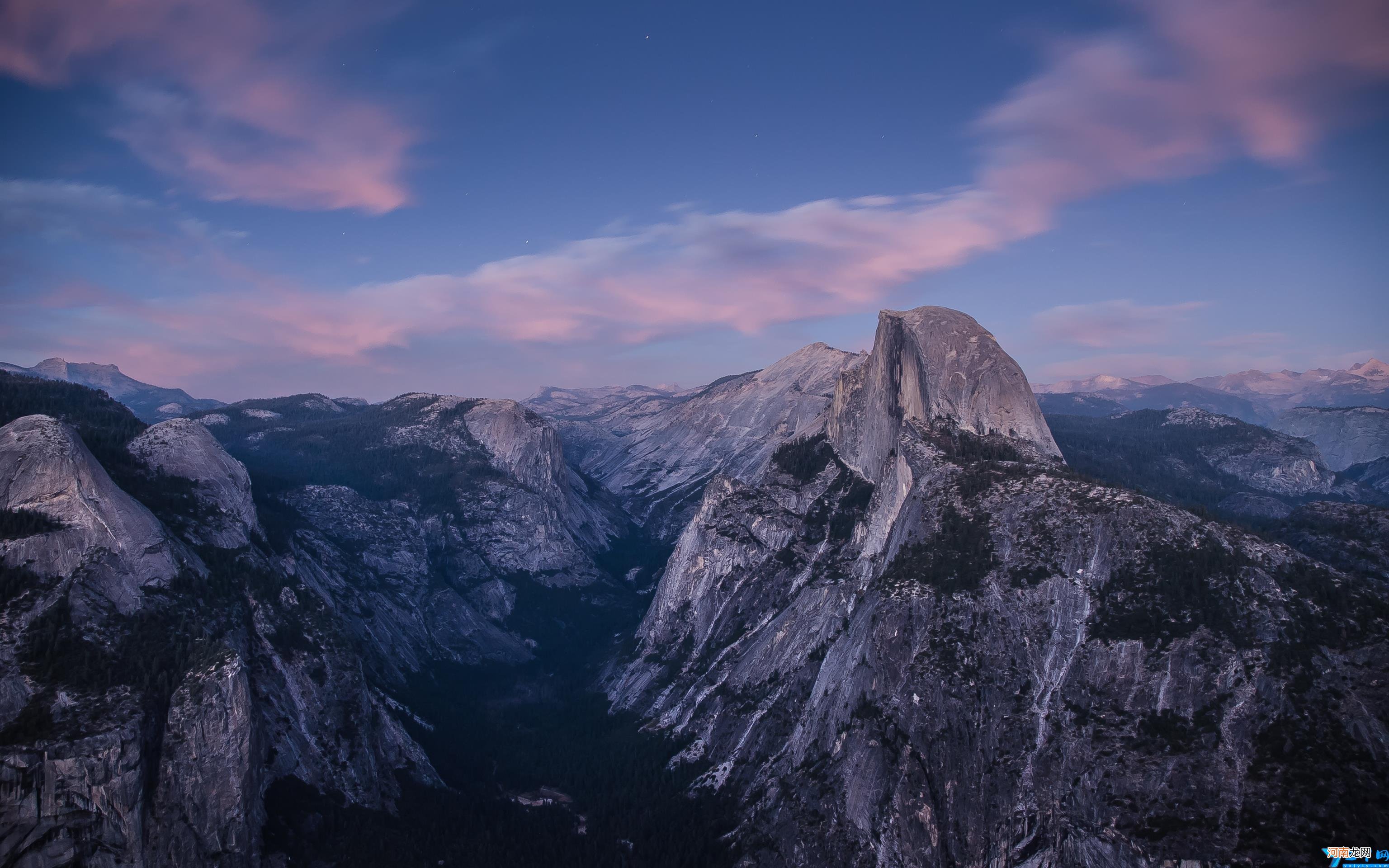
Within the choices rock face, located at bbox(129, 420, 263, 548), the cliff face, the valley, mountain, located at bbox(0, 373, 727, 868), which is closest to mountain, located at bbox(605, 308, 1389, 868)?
the valley

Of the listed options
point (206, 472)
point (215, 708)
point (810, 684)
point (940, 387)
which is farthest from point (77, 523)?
point (940, 387)

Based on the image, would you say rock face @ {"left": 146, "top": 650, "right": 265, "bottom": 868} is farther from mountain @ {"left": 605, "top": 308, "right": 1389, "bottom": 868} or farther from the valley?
mountain @ {"left": 605, "top": 308, "right": 1389, "bottom": 868}

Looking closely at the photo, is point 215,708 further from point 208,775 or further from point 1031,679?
point 1031,679

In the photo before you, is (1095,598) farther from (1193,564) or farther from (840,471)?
(840,471)

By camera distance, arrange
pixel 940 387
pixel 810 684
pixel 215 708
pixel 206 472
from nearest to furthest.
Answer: pixel 215 708 < pixel 810 684 < pixel 206 472 < pixel 940 387

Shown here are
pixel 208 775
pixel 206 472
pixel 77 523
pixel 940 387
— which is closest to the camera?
pixel 208 775

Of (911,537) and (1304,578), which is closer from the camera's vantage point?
(1304,578)

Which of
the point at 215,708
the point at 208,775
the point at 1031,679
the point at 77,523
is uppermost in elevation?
the point at 77,523

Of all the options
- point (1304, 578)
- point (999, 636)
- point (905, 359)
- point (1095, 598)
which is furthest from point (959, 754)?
point (905, 359)
